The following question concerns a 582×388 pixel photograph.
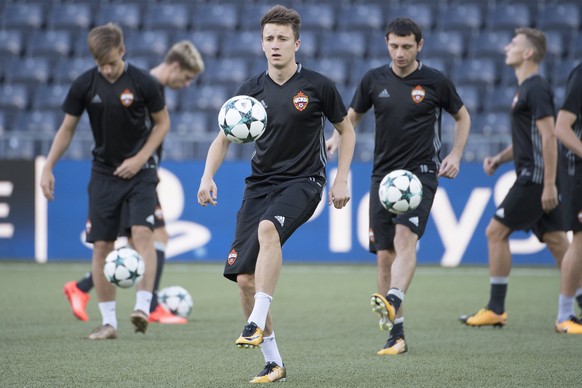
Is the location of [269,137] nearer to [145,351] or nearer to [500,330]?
[145,351]

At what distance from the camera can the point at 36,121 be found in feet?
54.4

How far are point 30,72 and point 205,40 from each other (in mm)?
3164

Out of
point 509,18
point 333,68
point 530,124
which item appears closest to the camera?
point 530,124

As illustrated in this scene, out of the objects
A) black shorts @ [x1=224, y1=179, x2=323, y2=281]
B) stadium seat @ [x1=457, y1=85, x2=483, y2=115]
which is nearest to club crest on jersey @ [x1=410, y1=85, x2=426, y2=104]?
black shorts @ [x1=224, y1=179, x2=323, y2=281]

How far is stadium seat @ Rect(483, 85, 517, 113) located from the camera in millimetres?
16734

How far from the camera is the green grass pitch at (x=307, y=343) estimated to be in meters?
5.48

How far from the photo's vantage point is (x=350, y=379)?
5.45 meters

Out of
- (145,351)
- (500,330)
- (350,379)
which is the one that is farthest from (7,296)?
(350,379)

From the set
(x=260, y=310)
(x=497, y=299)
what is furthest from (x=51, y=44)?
(x=260, y=310)

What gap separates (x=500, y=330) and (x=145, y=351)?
297cm

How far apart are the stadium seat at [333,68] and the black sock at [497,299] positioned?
30.2 feet

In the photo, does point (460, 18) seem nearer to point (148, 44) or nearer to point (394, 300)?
point (148, 44)

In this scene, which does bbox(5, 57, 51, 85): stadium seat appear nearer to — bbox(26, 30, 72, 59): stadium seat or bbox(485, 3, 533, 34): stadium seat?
bbox(26, 30, 72, 59): stadium seat

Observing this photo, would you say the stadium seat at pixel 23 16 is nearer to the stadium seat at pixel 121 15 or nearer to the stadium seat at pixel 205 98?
the stadium seat at pixel 121 15
